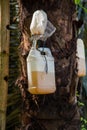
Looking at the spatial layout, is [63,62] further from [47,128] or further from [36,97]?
[47,128]

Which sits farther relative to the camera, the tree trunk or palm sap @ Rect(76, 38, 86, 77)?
the tree trunk

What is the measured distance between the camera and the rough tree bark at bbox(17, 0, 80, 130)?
1.47 metres

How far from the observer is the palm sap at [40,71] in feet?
4.68

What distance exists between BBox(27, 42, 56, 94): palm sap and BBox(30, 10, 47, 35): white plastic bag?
8 cm

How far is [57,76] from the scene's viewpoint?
148 centimetres

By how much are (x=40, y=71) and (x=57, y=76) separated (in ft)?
0.28

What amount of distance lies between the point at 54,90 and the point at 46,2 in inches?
15.8

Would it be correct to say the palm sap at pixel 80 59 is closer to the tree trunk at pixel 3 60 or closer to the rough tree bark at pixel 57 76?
the rough tree bark at pixel 57 76

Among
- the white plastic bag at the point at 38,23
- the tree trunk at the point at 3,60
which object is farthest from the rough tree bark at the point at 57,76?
the tree trunk at the point at 3,60

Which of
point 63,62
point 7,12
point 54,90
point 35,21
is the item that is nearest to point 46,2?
point 35,21

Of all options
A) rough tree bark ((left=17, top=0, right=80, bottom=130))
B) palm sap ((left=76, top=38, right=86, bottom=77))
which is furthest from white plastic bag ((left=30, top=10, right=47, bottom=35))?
palm sap ((left=76, top=38, right=86, bottom=77))

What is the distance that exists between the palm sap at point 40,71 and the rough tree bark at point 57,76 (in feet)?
0.14

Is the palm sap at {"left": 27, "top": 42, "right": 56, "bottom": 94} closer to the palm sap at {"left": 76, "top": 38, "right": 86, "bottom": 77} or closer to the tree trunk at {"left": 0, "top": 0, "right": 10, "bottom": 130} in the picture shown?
the palm sap at {"left": 76, "top": 38, "right": 86, "bottom": 77}

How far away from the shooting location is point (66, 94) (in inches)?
57.9
